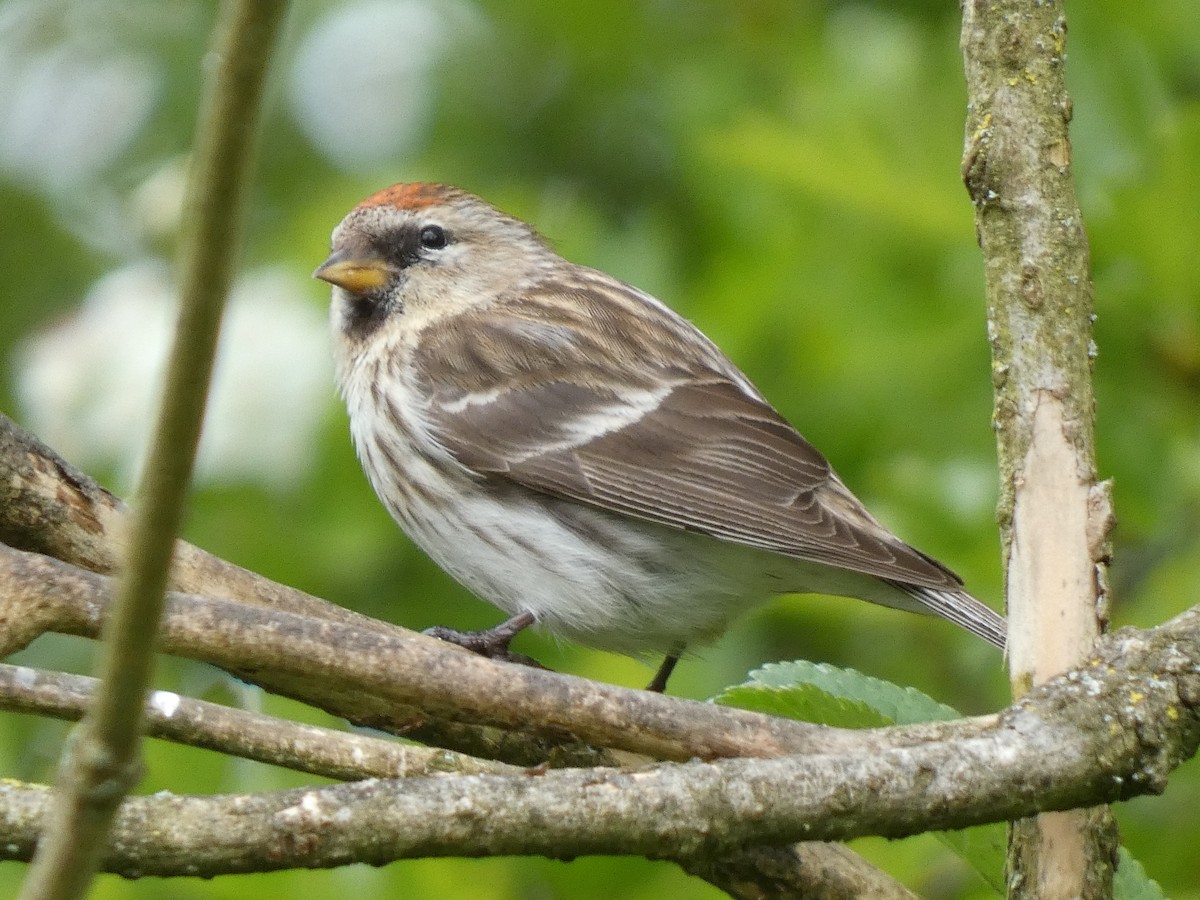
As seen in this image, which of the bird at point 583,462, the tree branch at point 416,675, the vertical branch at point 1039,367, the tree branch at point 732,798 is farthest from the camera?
the bird at point 583,462

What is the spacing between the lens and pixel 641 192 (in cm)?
706

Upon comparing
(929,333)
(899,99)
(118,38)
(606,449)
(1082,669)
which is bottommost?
(1082,669)

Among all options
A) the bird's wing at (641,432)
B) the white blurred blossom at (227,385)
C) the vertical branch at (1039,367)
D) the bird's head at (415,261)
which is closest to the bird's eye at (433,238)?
the bird's head at (415,261)

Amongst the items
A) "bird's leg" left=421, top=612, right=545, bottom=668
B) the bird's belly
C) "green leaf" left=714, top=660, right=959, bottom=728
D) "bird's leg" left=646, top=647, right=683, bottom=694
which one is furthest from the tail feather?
"green leaf" left=714, top=660, right=959, bottom=728

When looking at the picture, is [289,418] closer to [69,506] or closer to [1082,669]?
[69,506]

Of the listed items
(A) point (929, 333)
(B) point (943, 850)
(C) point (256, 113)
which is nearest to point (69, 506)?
(C) point (256, 113)

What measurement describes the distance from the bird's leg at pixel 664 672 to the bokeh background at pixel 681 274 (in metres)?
0.09

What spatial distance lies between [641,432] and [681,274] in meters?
1.53

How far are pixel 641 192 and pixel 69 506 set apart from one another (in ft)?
14.0

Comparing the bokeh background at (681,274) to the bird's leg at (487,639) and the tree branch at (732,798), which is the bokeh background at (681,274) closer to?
the bird's leg at (487,639)

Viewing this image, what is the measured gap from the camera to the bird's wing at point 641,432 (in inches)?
176

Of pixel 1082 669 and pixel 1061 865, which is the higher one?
pixel 1082 669

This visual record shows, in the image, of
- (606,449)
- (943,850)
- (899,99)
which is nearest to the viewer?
(943,850)

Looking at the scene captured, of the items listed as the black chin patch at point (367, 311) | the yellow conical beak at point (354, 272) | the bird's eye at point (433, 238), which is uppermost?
the bird's eye at point (433, 238)
